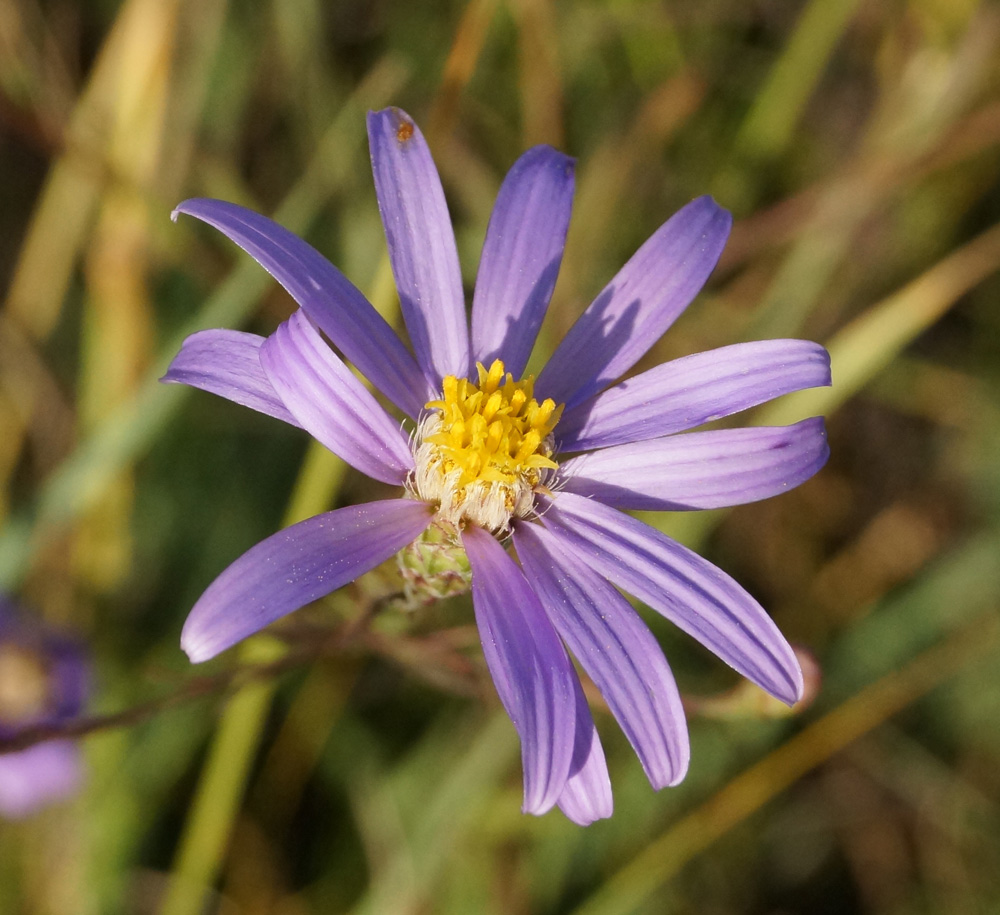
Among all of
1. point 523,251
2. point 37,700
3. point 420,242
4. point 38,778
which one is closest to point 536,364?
point 523,251

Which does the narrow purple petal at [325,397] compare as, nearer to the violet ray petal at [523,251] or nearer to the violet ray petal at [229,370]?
the violet ray petal at [229,370]

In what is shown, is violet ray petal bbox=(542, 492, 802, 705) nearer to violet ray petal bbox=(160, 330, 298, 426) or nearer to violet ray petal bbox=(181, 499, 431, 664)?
violet ray petal bbox=(181, 499, 431, 664)

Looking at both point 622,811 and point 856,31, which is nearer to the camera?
point 622,811

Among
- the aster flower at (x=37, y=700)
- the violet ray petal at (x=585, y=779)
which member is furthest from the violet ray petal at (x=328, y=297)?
the aster flower at (x=37, y=700)

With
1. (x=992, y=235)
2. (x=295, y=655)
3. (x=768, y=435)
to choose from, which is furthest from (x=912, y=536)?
(x=295, y=655)

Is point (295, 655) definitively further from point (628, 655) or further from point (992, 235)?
point (992, 235)

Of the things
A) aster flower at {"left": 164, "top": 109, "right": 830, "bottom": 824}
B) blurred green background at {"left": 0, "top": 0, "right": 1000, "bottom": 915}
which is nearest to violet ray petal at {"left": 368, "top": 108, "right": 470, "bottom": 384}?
aster flower at {"left": 164, "top": 109, "right": 830, "bottom": 824}

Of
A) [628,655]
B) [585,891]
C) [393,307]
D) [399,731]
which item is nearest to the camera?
[628,655]
